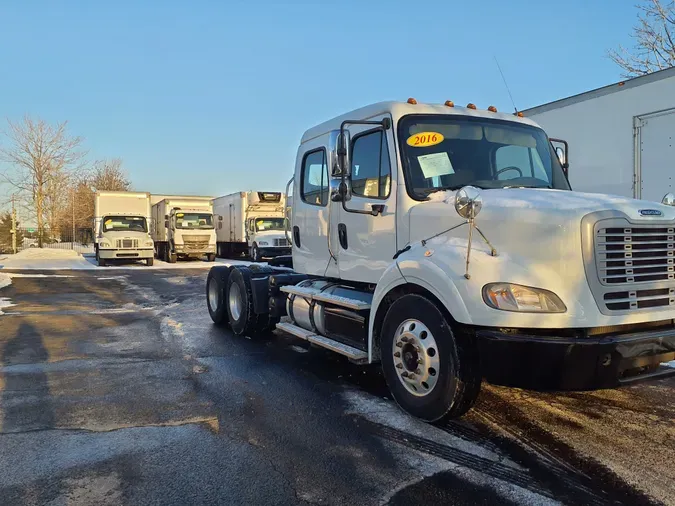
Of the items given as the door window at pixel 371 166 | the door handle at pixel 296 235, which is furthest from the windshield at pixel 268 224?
the door window at pixel 371 166

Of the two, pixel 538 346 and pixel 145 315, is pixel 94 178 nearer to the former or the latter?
pixel 145 315

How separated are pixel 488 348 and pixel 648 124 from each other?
6.50m

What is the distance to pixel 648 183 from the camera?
806 cm

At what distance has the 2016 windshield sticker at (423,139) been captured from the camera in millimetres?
4906

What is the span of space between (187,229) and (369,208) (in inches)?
901

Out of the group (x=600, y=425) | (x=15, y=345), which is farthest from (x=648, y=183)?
(x=15, y=345)

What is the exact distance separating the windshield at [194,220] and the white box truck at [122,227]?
152 centimetres

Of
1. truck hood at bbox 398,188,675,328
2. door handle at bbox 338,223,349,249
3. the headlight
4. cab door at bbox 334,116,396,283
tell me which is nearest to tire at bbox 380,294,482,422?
truck hood at bbox 398,188,675,328

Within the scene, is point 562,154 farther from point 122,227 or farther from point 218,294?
point 122,227

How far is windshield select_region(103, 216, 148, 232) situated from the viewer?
80.7 feet

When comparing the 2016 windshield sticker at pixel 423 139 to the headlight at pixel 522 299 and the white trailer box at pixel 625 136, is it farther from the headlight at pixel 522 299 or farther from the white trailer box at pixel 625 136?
the white trailer box at pixel 625 136

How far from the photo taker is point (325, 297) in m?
5.66

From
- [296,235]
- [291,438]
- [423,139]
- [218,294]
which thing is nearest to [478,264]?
A: [423,139]

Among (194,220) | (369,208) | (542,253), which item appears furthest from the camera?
(194,220)
